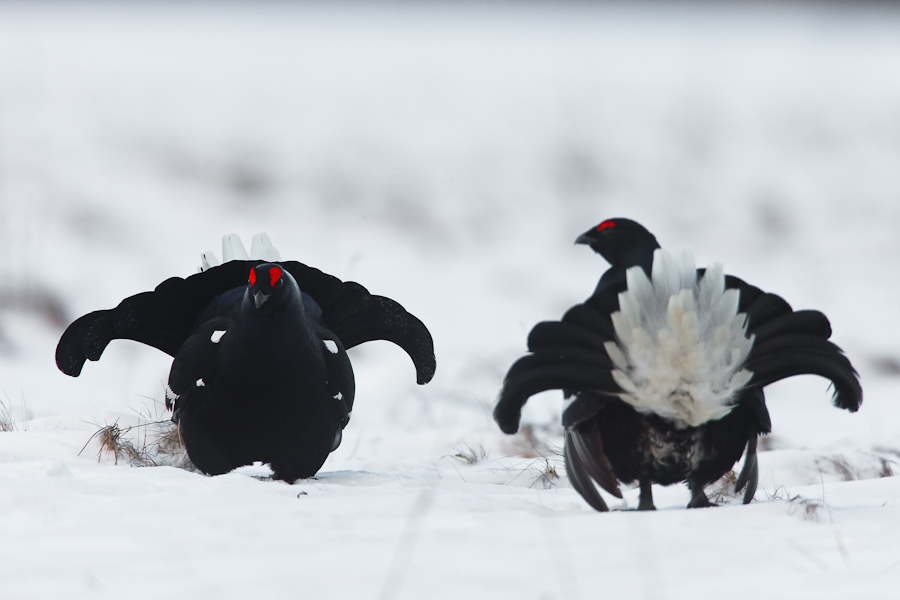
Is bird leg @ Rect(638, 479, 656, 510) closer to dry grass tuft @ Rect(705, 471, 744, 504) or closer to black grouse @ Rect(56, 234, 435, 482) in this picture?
dry grass tuft @ Rect(705, 471, 744, 504)

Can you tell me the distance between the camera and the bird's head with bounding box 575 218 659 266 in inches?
141

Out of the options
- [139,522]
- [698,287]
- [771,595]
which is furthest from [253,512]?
[698,287]

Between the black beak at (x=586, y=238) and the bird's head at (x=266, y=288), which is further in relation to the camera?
the black beak at (x=586, y=238)

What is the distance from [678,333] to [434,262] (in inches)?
497

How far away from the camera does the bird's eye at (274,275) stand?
352cm

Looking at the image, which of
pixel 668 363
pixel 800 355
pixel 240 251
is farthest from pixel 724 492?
pixel 240 251

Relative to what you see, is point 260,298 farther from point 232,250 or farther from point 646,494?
point 646,494

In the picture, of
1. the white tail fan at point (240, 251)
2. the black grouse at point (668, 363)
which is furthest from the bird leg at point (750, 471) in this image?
the white tail fan at point (240, 251)

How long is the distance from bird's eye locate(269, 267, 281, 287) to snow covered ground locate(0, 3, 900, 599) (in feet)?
2.83

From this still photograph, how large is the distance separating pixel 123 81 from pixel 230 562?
21.9 m

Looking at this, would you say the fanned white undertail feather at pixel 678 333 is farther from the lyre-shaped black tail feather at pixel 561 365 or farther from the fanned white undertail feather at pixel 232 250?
the fanned white undertail feather at pixel 232 250

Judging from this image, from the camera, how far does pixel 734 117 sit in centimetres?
2281

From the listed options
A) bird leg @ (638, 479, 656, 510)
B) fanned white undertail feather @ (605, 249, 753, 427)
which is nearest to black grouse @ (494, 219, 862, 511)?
fanned white undertail feather @ (605, 249, 753, 427)

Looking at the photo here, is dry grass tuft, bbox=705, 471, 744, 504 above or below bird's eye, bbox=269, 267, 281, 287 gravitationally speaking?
below
